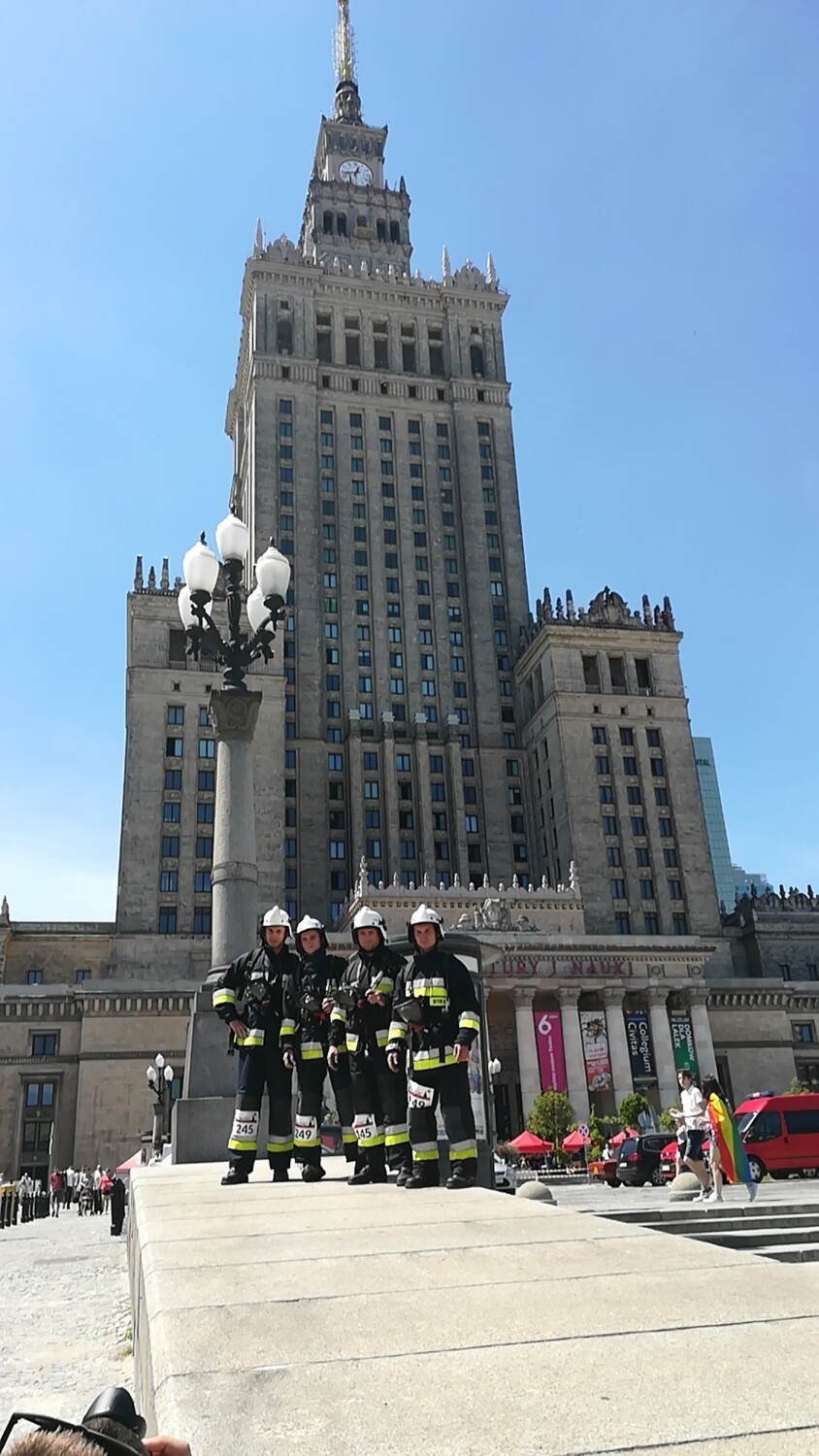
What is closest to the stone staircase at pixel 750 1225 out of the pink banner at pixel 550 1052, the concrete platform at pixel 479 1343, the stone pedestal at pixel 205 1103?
the concrete platform at pixel 479 1343

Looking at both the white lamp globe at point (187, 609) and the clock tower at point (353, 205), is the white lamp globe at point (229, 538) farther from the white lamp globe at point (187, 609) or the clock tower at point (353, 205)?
the clock tower at point (353, 205)

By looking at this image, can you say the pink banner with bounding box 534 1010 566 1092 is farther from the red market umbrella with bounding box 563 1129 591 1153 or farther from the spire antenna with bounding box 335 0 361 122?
the spire antenna with bounding box 335 0 361 122

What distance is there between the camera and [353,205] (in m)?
100

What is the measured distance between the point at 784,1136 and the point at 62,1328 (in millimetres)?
20226

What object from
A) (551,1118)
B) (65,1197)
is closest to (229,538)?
(551,1118)

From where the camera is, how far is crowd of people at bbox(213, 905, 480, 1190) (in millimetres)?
9266

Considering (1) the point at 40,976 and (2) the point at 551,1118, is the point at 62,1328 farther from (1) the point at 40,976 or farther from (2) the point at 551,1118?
(1) the point at 40,976

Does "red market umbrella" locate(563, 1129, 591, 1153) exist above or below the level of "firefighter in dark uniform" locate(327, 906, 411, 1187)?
below

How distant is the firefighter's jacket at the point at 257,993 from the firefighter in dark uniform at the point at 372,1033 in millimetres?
754

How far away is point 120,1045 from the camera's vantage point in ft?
177

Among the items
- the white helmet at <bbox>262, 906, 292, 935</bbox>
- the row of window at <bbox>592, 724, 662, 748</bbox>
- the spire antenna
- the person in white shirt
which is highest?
the spire antenna

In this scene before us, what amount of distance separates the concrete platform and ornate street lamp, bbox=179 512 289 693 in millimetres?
11715

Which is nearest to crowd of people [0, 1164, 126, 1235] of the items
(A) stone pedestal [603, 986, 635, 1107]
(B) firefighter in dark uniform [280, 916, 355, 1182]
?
(B) firefighter in dark uniform [280, 916, 355, 1182]

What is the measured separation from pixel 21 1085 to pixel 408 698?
3864 cm
